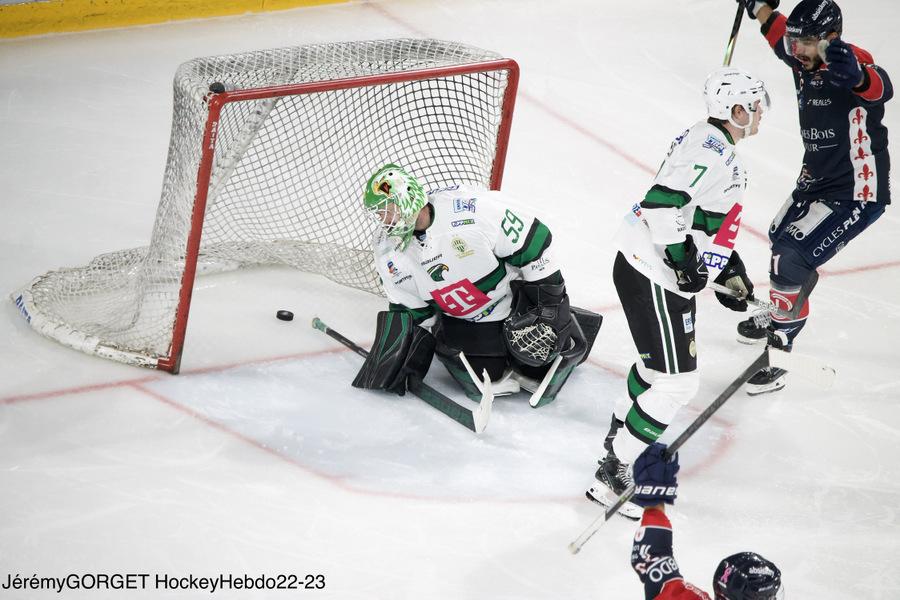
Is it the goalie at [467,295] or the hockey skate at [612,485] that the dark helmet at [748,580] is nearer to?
the hockey skate at [612,485]

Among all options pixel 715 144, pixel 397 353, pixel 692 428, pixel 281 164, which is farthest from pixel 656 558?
pixel 281 164

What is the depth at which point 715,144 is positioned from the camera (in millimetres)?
3199

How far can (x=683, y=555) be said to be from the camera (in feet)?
10.6

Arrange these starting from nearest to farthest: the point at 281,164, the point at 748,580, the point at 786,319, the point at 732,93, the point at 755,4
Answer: the point at 748,580 < the point at 732,93 < the point at 786,319 < the point at 755,4 < the point at 281,164

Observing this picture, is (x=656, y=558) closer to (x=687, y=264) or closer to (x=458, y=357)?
(x=687, y=264)

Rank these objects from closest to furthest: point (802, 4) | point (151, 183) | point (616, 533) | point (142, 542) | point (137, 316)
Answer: point (142, 542)
point (616, 533)
point (802, 4)
point (137, 316)
point (151, 183)

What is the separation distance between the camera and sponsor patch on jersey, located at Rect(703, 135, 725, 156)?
319 cm

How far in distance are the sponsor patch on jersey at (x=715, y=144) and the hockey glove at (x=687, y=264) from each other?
24 centimetres

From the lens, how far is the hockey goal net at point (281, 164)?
12.0 ft

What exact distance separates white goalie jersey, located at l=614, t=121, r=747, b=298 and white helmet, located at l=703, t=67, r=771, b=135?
0.18 feet

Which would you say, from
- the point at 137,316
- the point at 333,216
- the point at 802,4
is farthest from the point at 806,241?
the point at 137,316

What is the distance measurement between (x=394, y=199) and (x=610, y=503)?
1048 millimetres

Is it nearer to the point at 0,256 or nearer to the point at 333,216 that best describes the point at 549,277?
the point at 333,216

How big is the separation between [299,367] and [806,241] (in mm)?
1701
